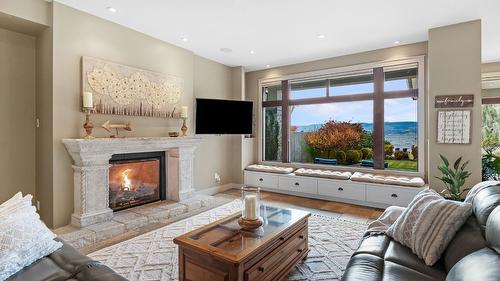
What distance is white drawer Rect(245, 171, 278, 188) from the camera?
557 centimetres

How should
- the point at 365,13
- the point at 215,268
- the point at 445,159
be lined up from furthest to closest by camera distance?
the point at 445,159 → the point at 365,13 → the point at 215,268

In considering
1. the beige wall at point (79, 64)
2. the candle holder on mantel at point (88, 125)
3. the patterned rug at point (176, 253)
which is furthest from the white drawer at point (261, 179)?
the candle holder on mantel at point (88, 125)

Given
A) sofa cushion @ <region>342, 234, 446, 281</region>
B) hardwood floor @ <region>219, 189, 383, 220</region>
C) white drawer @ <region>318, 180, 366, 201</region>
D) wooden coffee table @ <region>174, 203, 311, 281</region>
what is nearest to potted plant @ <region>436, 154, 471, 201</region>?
hardwood floor @ <region>219, 189, 383, 220</region>

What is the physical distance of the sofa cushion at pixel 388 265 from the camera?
1538 millimetres

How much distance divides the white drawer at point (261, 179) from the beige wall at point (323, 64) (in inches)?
17.7

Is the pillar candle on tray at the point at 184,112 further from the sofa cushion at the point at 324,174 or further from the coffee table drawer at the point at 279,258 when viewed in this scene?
the coffee table drawer at the point at 279,258

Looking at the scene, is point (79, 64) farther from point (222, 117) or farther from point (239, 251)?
point (239, 251)

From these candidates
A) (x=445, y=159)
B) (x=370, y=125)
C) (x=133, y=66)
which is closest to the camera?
(x=445, y=159)

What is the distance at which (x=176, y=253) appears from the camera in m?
2.78

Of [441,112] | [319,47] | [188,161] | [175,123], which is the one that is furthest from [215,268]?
[319,47]

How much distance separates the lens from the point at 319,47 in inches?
185

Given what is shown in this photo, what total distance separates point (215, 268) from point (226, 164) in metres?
4.30

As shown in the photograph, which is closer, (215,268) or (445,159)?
(215,268)

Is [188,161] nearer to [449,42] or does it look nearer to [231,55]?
[231,55]
